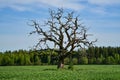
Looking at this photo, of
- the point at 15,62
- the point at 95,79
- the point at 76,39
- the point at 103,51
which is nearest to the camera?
the point at 95,79

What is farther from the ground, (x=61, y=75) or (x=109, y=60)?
(x=109, y=60)

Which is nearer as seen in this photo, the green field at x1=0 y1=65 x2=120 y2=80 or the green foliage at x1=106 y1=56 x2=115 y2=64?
the green field at x1=0 y1=65 x2=120 y2=80

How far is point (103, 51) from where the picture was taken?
14300 cm

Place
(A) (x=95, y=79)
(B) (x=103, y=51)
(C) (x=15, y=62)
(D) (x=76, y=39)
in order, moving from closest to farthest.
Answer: (A) (x=95, y=79) < (D) (x=76, y=39) < (C) (x=15, y=62) < (B) (x=103, y=51)

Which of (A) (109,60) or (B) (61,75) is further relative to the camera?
(A) (109,60)

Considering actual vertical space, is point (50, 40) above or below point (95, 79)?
above

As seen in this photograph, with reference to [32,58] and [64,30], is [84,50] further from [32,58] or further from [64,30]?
[32,58]

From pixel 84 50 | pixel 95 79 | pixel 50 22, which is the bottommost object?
pixel 95 79

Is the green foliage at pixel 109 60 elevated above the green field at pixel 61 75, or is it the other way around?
the green foliage at pixel 109 60

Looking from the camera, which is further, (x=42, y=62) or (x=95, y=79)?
(x=42, y=62)

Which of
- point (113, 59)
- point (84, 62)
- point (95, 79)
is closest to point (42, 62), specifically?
point (84, 62)

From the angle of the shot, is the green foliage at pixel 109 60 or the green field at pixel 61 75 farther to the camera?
the green foliage at pixel 109 60

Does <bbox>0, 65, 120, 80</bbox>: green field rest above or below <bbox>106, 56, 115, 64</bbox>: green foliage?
below

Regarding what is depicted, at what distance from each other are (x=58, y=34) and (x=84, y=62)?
7722 centimetres
